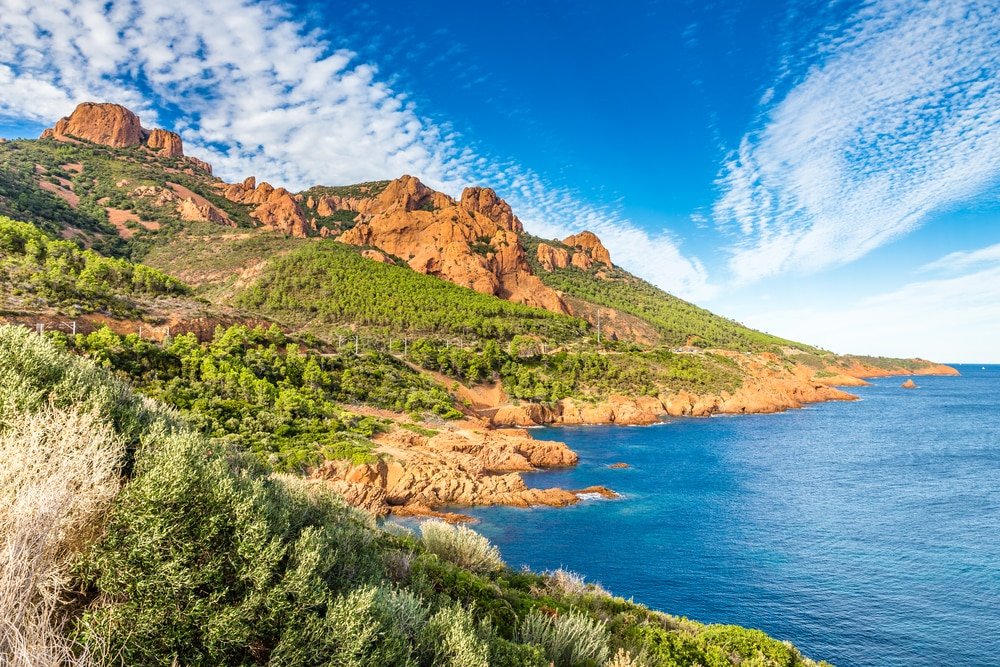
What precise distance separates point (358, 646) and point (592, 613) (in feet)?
25.4

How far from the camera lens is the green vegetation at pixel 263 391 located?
104ft

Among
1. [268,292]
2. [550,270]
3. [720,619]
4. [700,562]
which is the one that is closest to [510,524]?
[700,562]

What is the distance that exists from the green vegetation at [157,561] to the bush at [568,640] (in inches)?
34.9

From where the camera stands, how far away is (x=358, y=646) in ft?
19.6

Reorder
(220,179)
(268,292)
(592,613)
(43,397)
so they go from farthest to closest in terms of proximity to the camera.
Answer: (220,179)
(268,292)
(592,613)
(43,397)

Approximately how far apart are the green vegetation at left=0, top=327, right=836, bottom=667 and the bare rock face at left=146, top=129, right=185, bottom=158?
17679cm

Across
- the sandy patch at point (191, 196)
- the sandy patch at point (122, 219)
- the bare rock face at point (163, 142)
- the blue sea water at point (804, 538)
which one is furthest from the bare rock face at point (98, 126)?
the blue sea water at point (804, 538)

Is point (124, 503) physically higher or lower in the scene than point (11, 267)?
lower

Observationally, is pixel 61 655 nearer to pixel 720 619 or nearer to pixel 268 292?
pixel 720 619

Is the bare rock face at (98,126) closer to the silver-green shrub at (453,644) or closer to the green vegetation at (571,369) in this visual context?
the green vegetation at (571,369)

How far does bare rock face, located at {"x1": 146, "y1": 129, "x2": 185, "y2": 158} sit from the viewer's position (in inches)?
5955

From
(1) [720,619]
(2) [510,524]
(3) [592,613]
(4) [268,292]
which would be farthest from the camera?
(4) [268,292]

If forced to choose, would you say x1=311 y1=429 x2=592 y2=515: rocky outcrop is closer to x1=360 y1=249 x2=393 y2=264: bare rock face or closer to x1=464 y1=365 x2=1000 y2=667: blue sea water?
x1=464 y1=365 x2=1000 y2=667: blue sea water

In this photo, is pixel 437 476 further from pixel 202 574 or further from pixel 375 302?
pixel 375 302
